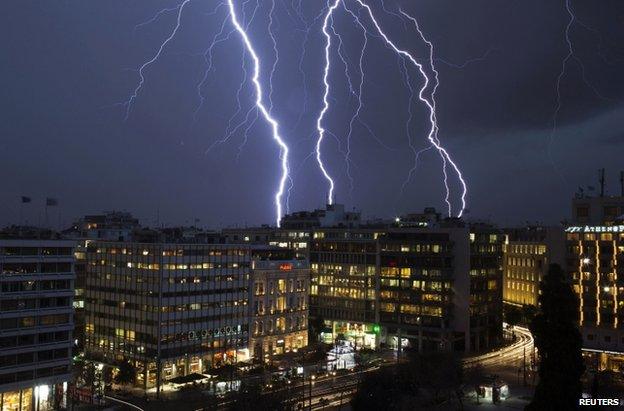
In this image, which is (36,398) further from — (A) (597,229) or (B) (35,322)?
(A) (597,229)

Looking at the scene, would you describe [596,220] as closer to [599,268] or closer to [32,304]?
[599,268]

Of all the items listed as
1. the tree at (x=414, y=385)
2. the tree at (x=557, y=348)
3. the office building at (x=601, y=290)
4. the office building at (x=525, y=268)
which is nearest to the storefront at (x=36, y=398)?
the tree at (x=414, y=385)

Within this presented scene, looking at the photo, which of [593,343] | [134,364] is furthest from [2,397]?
[593,343]

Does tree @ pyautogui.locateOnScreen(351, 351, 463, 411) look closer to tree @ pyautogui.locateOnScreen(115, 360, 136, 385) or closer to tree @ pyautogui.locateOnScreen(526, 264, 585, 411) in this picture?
tree @ pyautogui.locateOnScreen(526, 264, 585, 411)

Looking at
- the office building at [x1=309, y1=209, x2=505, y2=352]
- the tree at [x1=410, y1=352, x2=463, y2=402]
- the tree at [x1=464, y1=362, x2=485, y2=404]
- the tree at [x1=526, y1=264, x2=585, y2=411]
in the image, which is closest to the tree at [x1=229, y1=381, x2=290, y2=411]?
the tree at [x1=410, y1=352, x2=463, y2=402]

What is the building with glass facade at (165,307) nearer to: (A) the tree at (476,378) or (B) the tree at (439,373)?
(B) the tree at (439,373)
